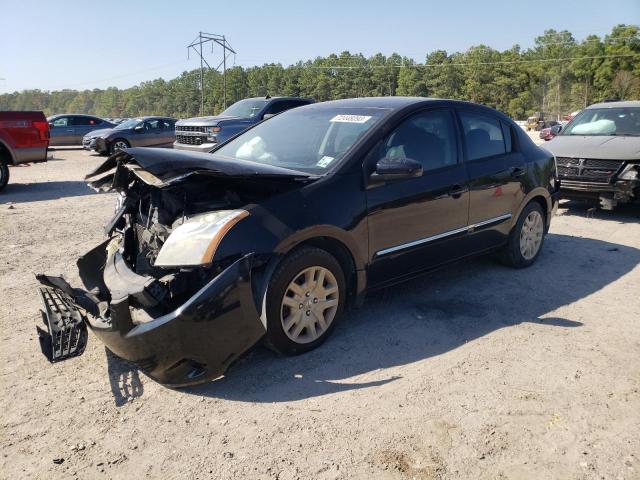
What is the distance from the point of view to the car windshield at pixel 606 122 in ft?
29.8

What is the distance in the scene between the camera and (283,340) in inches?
137

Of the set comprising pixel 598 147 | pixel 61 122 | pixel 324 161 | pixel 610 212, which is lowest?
pixel 610 212

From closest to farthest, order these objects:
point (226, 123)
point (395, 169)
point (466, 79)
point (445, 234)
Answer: point (395, 169), point (445, 234), point (226, 123), point (466, 79)

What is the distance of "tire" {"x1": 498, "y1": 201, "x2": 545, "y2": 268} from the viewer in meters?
5.57

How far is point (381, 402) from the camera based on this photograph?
3.12 metres

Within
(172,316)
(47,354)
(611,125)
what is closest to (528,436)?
(172,316)

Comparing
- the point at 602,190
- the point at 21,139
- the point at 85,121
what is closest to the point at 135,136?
the point at 85,121

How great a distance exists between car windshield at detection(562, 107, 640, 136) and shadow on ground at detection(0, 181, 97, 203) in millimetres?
9641

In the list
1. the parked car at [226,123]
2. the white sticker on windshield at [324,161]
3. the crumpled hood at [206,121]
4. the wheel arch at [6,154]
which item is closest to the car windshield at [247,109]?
the parked car at [226,123]

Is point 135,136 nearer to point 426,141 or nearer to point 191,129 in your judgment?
point 191,129

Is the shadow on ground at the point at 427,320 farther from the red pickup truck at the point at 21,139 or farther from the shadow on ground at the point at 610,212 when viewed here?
the red pickup truck at the point at 21,139

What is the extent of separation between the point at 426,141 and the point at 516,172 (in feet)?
4.63

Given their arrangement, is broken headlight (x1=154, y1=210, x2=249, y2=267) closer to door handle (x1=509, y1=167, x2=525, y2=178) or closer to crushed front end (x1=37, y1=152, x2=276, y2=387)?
crushed front end (x1=37, y1=152, x2=276, y2=387)

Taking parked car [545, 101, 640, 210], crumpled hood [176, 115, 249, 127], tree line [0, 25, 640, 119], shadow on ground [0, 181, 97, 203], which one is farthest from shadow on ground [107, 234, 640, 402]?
tree line [0, 25, 640, 119]
